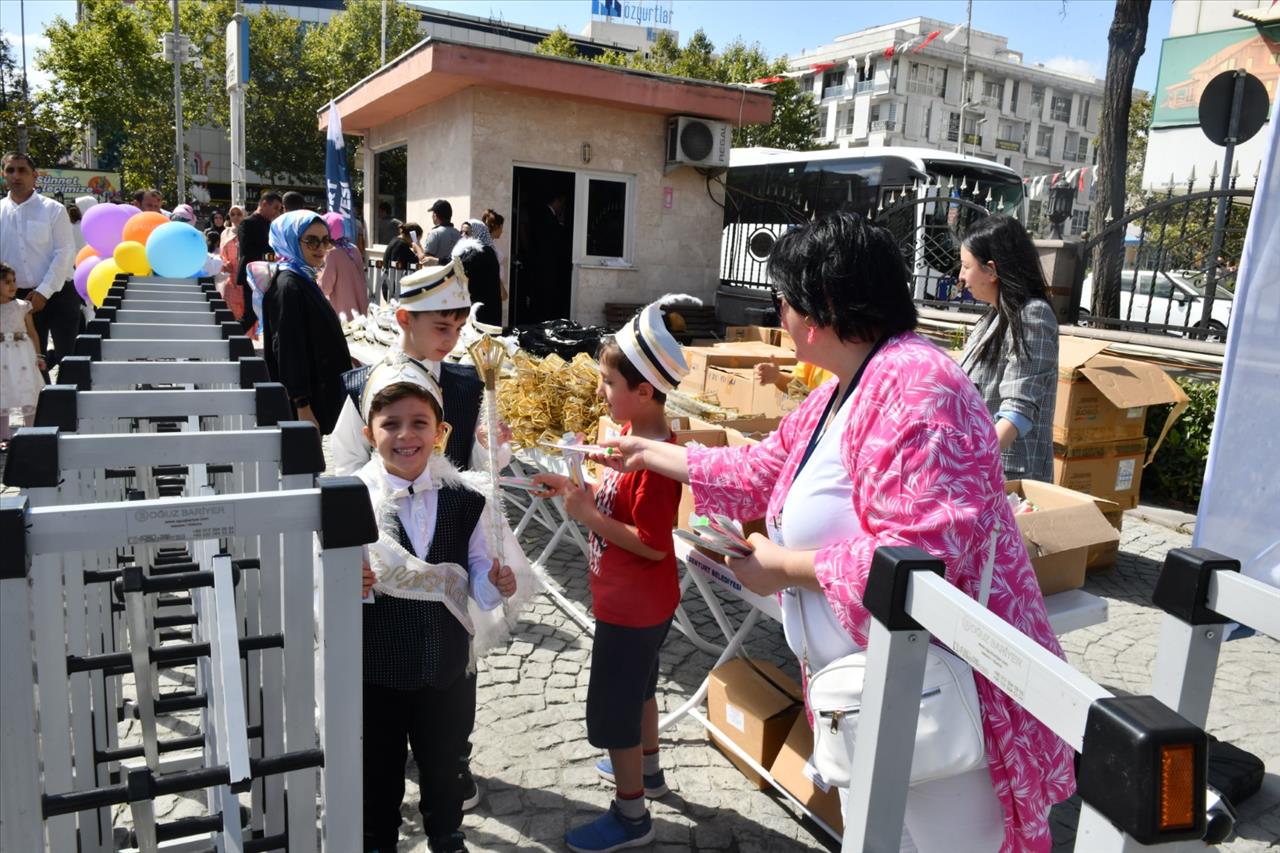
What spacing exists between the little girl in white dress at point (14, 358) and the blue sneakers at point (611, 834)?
5.46m

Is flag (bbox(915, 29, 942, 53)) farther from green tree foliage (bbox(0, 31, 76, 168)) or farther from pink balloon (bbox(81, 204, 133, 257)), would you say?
pink balloon (bbox(81, 204, 133, 257))

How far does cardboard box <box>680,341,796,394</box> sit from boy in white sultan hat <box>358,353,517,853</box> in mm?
3409

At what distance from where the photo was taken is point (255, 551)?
2154 millimetres

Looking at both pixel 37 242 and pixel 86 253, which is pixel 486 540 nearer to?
pixel 37 242

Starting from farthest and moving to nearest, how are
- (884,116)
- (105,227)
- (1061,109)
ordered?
1. (1061,109)
2. (884,116)
3. (105,227)

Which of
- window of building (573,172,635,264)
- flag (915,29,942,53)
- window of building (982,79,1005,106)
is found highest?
flag (915,29,942,53)

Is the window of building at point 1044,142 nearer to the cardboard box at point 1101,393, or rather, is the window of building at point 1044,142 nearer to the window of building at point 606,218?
the window of building at point 606,218

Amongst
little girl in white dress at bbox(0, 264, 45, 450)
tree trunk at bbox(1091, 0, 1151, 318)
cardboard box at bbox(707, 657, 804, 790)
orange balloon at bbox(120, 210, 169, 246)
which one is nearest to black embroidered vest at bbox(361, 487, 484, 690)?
cardboard box at bbox(707, 657, 804, 790)

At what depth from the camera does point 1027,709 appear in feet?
3.15

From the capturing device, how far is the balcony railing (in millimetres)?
66500

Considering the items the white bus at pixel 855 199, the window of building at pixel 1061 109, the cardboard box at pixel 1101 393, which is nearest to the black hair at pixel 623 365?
the cardboard box at pixel 1101 393

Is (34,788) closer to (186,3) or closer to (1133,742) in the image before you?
(1133,742)

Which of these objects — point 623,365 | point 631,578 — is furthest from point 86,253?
point 631,578

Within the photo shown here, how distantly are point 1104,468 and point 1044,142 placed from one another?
263ft
